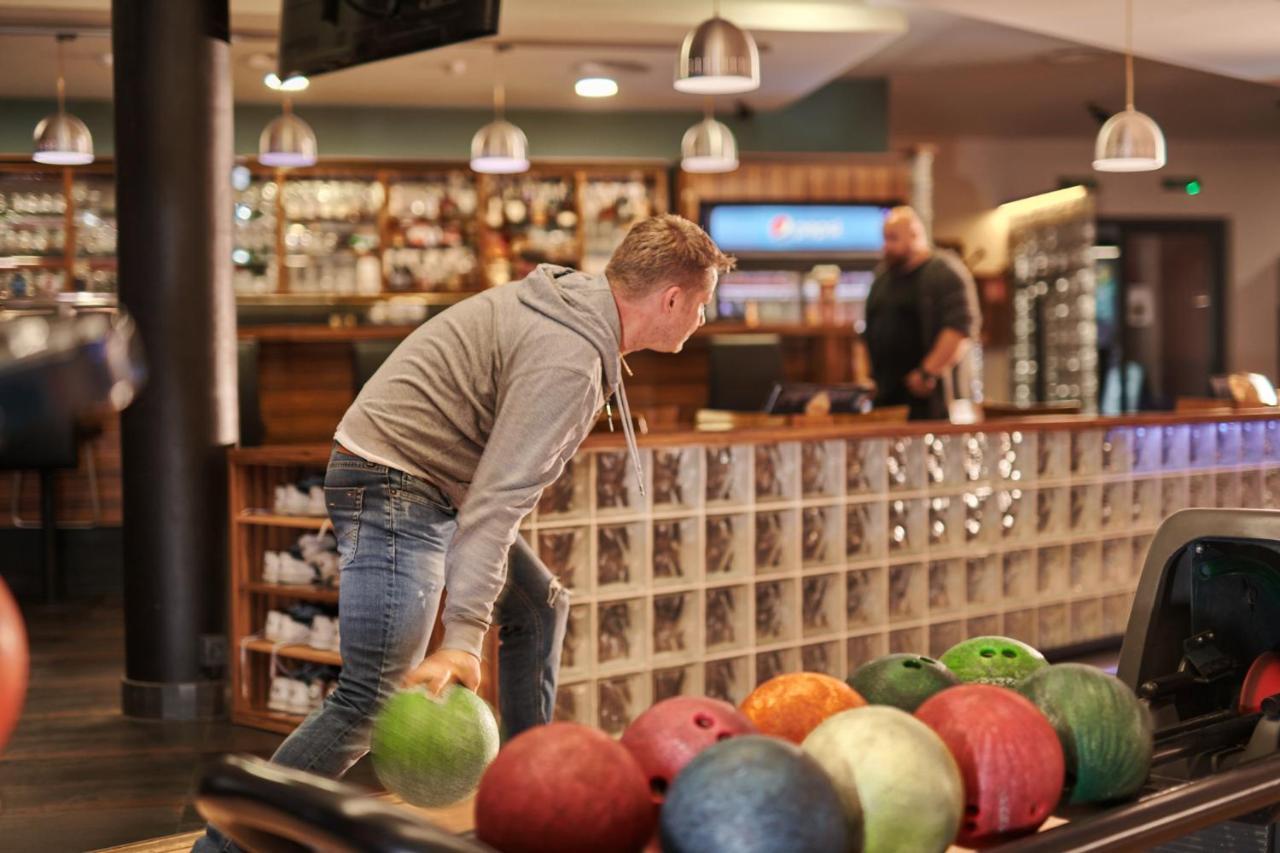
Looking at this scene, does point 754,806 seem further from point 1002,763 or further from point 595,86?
point 595,86

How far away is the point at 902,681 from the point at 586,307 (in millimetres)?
856

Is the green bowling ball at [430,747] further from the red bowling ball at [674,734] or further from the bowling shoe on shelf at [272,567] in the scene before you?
the bowling shoe on shelf at [272,567]

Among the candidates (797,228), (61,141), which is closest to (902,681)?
(61,141)

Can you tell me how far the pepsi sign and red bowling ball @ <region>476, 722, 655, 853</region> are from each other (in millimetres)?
9298

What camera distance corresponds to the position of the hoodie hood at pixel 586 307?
8.01 ft

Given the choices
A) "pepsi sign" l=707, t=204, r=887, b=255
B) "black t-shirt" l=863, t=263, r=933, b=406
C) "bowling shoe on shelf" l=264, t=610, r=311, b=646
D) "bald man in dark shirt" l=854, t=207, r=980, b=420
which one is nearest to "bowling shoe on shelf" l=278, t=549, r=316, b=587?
"bowling shoe on shelf" l=264, t=610, r=311, b=646

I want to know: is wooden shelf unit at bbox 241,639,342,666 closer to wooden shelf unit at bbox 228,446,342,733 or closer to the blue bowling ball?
wooden shelf unit at bbox 228,446,342,733

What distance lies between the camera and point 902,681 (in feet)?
6.69

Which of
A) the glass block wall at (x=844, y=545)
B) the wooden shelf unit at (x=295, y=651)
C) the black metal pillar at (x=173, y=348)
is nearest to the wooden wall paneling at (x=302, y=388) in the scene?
the black metal pillar at (x=173, y=348)

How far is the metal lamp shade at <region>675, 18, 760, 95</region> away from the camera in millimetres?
5676

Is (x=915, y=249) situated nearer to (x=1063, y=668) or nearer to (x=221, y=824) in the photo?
(x=1063, y=668)

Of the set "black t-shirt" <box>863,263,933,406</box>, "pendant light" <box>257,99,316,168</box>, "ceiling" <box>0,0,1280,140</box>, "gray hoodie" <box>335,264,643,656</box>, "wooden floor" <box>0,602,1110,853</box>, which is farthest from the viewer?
"pendant light" <box>257,99,316,168</box>

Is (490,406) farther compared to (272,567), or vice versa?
(272,567)

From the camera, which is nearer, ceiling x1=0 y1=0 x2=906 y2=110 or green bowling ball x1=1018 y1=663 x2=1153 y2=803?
green bowling ball x1=1018 y1=663 x2=1153 y2=803
